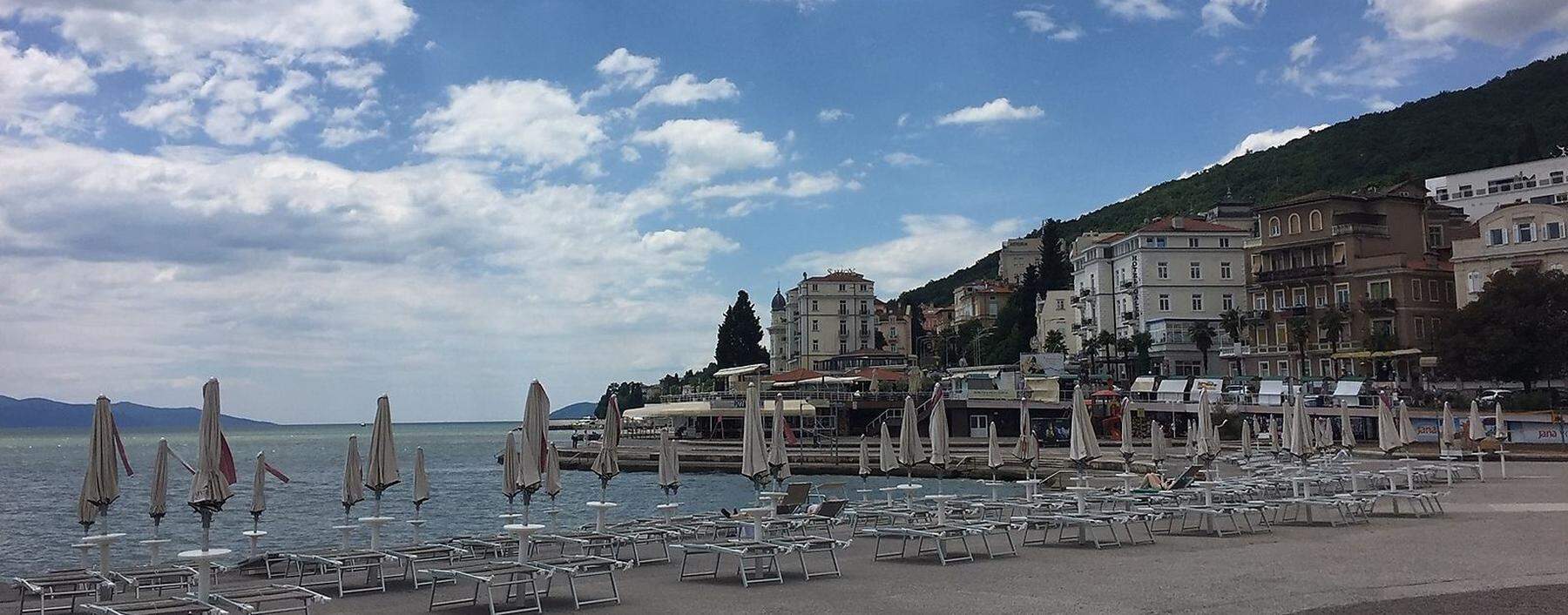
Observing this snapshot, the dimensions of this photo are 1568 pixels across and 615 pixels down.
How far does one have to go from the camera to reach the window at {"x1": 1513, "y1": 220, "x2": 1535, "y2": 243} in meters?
61.2

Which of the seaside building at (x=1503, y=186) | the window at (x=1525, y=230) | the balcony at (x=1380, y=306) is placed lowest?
the balcony at (x=1380, y=306)

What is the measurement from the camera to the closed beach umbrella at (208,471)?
1305 centimetres

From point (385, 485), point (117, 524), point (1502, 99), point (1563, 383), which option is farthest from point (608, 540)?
point (1502, 99)

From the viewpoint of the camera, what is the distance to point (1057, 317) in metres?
102

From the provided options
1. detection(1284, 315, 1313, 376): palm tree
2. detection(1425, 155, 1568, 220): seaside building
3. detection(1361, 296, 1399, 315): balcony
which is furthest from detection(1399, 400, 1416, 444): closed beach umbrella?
detection(1425, 155, 1568, 220): seaside building

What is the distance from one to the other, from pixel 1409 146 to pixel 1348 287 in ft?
193

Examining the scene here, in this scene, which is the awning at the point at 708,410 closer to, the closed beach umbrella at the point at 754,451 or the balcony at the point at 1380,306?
the balcony at the point at 1380,306

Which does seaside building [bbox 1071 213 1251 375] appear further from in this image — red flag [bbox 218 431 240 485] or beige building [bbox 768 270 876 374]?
red flag [bbox 218 431 240 485]

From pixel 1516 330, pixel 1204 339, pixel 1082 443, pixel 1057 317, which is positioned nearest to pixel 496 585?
pixel 1082 443

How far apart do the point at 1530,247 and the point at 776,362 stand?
90048mm

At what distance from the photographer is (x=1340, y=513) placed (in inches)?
852

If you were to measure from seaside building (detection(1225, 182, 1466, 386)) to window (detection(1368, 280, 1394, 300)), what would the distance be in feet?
0.16

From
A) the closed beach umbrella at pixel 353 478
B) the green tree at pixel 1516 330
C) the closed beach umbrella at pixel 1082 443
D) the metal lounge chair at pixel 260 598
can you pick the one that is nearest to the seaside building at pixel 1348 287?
the green tree at pixel 1516 330

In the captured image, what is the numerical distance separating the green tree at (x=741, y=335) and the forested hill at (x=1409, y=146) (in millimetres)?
44798
